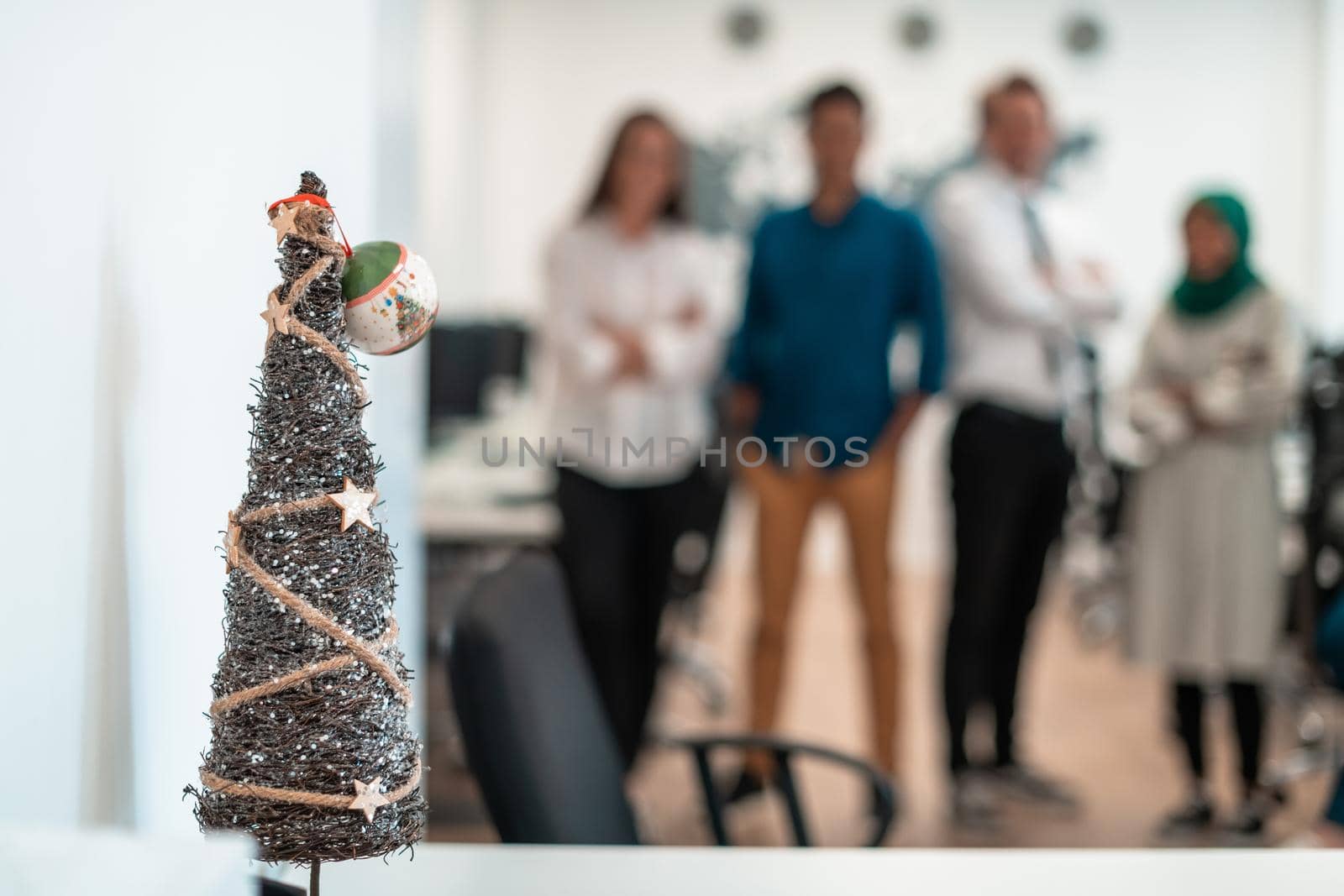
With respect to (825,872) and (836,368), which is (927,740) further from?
(825,872)

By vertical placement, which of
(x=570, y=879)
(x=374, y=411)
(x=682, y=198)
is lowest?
(x=570, y=879)

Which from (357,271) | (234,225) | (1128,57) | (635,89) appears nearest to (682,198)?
(234,225)

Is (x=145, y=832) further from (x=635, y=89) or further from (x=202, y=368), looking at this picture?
(x=635, y=89)

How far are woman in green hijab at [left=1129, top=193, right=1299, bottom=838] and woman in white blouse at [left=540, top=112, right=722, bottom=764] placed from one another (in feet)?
3.28

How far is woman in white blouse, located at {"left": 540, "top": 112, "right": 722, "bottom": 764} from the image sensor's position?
8.43 feet

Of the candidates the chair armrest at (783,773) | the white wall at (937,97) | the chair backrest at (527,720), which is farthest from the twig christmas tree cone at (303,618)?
the white wall at (937,97)

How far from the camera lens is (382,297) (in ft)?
2.72

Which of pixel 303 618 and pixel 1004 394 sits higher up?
pixel 1004 394

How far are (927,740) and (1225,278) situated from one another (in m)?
1.63

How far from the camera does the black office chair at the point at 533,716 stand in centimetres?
106

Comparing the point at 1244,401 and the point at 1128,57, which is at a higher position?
the point at 1128,57

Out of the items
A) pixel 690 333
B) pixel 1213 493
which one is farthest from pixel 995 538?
pixel 690 333

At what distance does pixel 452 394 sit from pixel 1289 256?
14.6 feet

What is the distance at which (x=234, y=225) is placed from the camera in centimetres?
105
